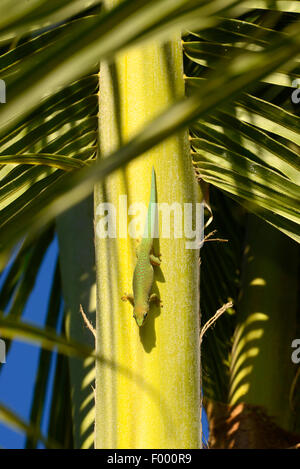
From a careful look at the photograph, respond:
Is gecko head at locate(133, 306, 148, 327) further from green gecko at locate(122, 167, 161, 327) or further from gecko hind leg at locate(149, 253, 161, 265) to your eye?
gecko hind leg at locate(149, 253, 161, 265)

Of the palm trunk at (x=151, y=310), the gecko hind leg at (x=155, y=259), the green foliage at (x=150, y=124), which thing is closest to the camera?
the green foliage at (x=150, y=124)

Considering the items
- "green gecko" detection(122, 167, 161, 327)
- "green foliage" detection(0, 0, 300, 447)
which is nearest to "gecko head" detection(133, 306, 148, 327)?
"green gecko" detection(122, 167, 161, 327)

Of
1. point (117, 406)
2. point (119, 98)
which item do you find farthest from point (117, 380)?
point (119, 98)

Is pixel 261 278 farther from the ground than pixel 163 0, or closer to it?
farther from the ground

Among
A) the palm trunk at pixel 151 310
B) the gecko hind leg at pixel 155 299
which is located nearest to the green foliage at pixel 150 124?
the palm trunk at pixel 151 310

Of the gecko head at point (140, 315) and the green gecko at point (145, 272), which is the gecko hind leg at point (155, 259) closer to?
the green gecko at point (145, 272)

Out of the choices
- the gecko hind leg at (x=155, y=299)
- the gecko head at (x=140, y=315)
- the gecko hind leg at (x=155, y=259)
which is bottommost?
the gecko head at (x=140, y=315)

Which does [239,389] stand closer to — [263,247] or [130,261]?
[263,247]
